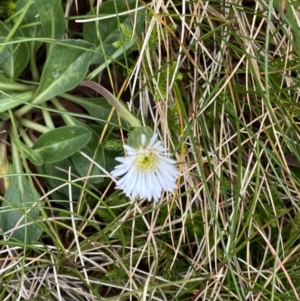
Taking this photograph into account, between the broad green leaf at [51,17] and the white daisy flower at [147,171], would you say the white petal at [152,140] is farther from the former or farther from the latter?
the broad green leaf at [51,17]

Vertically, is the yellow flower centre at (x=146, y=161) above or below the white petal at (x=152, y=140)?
below

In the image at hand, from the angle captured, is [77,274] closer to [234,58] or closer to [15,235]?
[15,235]

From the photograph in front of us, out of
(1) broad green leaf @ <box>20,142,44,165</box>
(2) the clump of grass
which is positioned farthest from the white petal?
(1) broad green leaf @ <box>20,142,44,165</box>

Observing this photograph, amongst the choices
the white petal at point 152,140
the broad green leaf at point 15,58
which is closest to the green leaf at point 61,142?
the broad green leaf at point 15,58

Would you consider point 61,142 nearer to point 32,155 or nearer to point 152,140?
point 32,155

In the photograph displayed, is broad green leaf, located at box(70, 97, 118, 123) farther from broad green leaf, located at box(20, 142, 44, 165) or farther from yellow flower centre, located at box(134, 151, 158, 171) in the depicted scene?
yellow flower centre, located at box(134, 151, 158, 171)

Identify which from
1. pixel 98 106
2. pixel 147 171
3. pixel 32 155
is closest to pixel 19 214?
pixel 32 155
